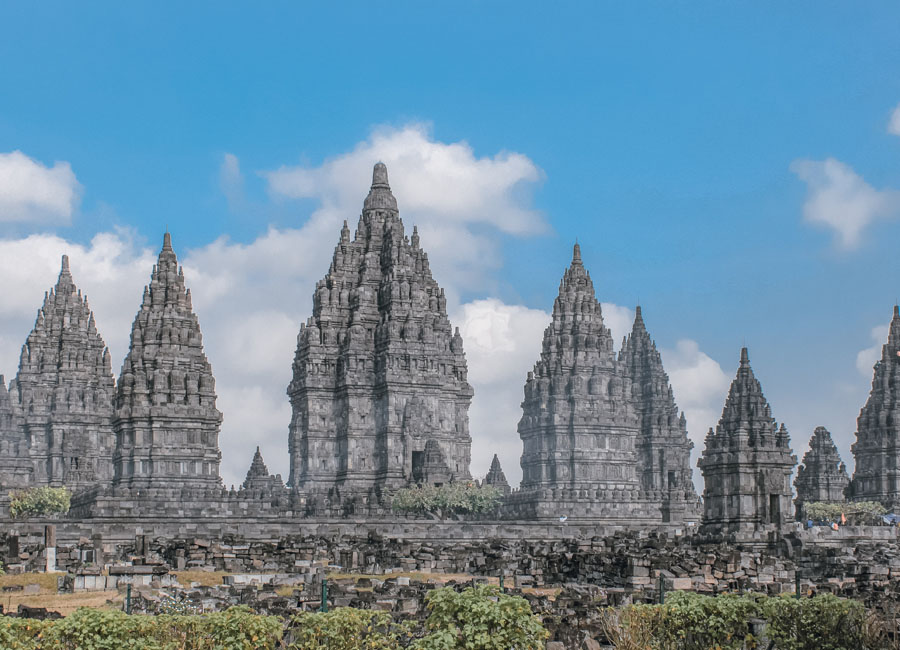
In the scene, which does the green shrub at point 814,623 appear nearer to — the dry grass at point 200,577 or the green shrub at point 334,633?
the green shrub at point 334,633

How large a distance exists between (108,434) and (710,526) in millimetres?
60779

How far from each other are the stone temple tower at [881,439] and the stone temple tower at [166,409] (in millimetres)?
46318

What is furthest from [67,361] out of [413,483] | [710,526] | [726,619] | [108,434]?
[726,619]

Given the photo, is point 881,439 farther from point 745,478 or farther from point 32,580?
point 32,580

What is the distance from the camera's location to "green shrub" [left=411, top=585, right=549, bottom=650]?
21.7 m

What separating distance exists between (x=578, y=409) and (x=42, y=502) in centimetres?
3673

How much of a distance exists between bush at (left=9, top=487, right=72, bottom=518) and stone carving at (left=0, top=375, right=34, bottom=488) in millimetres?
9950

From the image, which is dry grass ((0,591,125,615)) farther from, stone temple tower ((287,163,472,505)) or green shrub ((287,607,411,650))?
stone temple tower ((287,163,472,505))

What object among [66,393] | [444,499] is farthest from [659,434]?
[66,393]

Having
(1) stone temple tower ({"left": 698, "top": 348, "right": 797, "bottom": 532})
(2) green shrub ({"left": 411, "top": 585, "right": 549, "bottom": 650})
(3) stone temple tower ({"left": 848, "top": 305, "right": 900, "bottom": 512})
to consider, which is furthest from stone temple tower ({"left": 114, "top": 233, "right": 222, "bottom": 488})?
(2) green shrub ({"left": 411, "top": 585, "right": 549, "bottom": 650})

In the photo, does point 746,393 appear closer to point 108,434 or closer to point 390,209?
point 390,209

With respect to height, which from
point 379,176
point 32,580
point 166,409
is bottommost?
point 32,580

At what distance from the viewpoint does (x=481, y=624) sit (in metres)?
21.8

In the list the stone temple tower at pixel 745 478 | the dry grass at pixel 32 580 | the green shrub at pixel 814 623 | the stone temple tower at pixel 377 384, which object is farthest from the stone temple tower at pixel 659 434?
the green shrub at pixel 814 623
